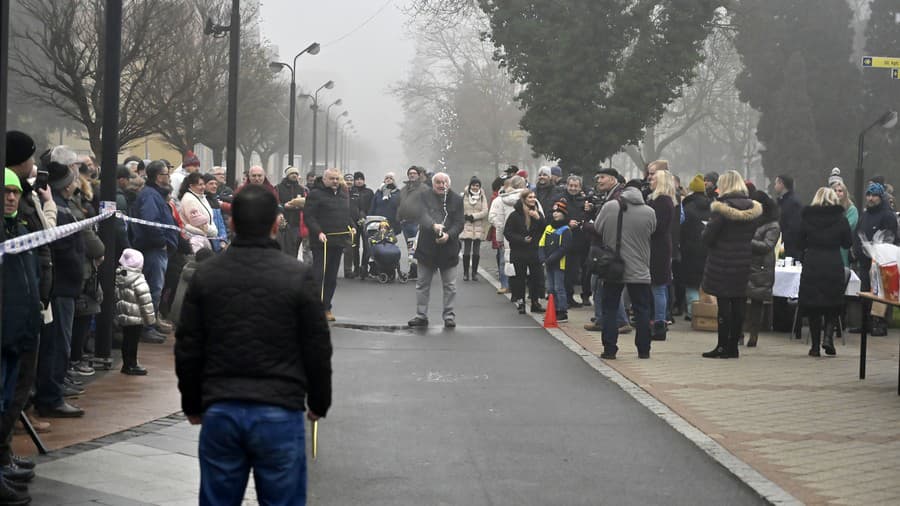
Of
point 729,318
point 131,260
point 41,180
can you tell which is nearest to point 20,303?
point 41,180

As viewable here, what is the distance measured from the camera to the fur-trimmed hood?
13648 millimetres

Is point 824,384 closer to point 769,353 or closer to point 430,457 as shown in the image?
point 769,353

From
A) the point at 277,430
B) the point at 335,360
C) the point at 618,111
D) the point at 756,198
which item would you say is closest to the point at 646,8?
the point at 618,111

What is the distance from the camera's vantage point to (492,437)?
9.08 metres

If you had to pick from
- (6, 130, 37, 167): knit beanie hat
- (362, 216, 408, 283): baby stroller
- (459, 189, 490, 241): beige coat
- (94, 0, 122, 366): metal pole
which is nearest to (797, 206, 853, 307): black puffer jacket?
(94, 0, 122, 366): metal pole

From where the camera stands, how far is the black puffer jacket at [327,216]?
17.0 meters

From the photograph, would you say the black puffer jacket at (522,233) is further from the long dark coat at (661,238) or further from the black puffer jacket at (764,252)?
the black puffer jacket at (764,252)

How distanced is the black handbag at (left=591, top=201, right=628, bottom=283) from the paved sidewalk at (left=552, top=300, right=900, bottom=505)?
81 cm

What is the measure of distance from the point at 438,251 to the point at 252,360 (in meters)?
11.5

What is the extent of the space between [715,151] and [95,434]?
77.7 meters

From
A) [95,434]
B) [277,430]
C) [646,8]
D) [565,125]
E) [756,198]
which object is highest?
[646,8]

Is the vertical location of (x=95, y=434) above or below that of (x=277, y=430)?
below

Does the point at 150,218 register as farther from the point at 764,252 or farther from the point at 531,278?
the point at 531,278

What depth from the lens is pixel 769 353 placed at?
1448 cm
